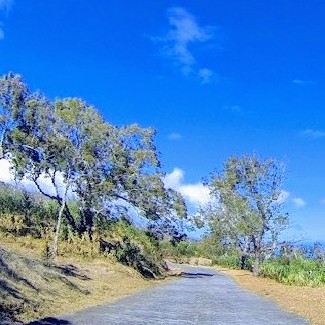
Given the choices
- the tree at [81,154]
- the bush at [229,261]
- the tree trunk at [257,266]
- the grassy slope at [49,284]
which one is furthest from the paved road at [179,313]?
the bush at [229,261]

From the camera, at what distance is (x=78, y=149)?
1298 inches

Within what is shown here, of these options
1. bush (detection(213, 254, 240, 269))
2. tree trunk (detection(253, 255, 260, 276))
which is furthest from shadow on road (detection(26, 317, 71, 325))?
bush (detection(213, 254, 240, 269))

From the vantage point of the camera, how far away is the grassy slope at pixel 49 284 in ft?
47.9

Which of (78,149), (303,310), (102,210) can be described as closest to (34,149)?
(78,149)

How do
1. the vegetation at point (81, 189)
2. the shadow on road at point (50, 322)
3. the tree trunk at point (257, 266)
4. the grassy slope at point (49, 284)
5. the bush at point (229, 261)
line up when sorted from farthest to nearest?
1. the bush at point (229, 261)
2. the tree trunk at point (257, 266)
3. the vegetation at point (81, 189)
4. the grassy slope at point (49, 284)
5. the shadow on road at point (50, 322)

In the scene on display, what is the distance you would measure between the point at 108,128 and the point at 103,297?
1497cm

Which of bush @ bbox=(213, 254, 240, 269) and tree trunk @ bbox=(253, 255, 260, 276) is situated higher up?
bush @ bbox=(213, 254, 240, 269)

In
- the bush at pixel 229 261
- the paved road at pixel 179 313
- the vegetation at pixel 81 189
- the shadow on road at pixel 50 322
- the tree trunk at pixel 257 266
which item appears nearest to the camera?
the shadow on road at pixel 50 322

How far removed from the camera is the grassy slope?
1461cm

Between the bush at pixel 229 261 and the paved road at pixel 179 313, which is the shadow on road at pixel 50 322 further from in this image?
the bush at pixel 229 261

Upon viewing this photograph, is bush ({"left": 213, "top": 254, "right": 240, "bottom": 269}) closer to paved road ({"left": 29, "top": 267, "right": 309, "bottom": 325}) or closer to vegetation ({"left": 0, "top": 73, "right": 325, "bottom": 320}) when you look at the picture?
vegetation ({"left": 0, "top": 73, "right": 325, "bottom": 320})

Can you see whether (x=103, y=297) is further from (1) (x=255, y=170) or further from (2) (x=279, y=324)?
(1) (x=255, y=170)

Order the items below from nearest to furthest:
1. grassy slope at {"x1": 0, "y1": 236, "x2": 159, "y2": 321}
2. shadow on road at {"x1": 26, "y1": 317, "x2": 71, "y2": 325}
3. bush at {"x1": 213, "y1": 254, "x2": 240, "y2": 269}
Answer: shadow on road at {"x1": 26, "y1": 317, "x2": 71, "y2": 325} → grassy slope at {"x1": 0, "y1": 236, "x2": 159, "y2": 321} → bush at {"x1": 213, "y1": 254, "x2": 240, "y2": 269}

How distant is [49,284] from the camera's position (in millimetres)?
18656
